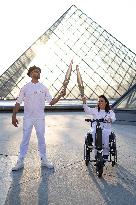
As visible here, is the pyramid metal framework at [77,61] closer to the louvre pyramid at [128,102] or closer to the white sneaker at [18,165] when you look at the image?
the louvre pyramid at [128,102]

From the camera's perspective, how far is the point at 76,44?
42.6 meters

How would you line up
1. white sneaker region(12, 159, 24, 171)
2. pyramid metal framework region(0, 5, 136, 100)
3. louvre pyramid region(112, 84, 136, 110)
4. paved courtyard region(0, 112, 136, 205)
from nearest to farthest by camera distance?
paved courtyard region(0, 112, 136, 205), white sneaker region(12, 159, 24, 171), louvre pyramid region(112, 84, 136, 110), pyramid metal framework region(0, 5, 136, 100)

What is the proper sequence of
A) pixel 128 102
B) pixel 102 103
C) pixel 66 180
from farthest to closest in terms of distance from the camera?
pixel 128 102
pixel 102 103
pixel 66 180

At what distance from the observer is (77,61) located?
1598 inches

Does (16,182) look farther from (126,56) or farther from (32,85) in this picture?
(126,56)

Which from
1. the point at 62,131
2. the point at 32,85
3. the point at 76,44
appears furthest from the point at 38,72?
the point at 76,44

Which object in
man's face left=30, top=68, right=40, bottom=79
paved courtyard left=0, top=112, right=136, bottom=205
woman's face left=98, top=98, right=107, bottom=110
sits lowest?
paved courtyard left=0, top=112, right=136, bottom=205

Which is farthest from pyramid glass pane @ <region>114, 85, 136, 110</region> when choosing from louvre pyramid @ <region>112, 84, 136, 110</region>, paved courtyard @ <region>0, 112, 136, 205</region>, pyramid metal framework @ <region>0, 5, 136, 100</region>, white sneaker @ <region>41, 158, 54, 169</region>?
pyramid metal framework @ <region>0, 5, 136, 100</region>

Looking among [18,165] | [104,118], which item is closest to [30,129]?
[18,165]

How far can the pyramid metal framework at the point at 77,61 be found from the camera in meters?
37.9

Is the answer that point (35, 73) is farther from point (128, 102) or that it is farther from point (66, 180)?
point (128, 102)

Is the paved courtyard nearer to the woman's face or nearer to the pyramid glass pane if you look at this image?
the woman's face

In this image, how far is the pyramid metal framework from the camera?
124ft

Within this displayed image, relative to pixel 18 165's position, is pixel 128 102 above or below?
above
